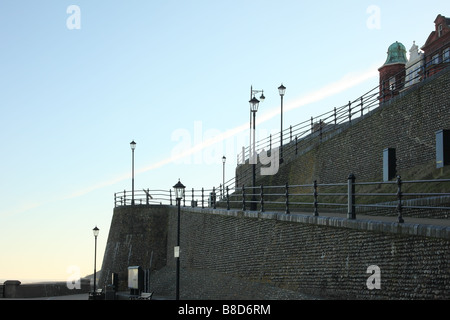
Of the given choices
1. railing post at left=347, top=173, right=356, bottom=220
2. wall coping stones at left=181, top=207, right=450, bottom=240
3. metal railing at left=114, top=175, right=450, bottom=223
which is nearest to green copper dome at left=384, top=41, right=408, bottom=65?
metal railing at left=114, top=175, right=450, bottom=223

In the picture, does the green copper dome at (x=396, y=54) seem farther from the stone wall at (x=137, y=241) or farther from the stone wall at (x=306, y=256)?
the stone wall at (x=306, y=256)

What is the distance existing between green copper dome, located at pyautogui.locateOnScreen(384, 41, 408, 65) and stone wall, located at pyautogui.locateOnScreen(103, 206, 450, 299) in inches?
1236

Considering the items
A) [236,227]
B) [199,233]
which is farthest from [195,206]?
[236,227]

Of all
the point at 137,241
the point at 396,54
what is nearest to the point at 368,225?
the point at 137,241

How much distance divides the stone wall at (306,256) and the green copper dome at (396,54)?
3139 cm

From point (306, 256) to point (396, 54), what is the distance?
140 feet

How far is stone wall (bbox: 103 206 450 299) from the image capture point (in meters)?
14.3

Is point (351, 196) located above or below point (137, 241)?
above

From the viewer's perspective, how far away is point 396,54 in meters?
58.2

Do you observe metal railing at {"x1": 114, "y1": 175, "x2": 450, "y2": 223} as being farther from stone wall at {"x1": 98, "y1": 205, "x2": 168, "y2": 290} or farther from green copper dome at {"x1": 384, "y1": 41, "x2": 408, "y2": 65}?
green copper dome at {"x1": 384, "y1": 41, "x2": 408, "y2": 65}

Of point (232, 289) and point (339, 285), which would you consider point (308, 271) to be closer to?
point (339, 285)

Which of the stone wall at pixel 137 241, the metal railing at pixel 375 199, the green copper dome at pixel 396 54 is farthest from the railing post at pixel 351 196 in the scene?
the green copper dome at pixel 396 54

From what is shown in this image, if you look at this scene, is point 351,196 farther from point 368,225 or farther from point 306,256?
point 306,256

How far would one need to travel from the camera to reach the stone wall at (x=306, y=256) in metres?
14.3
